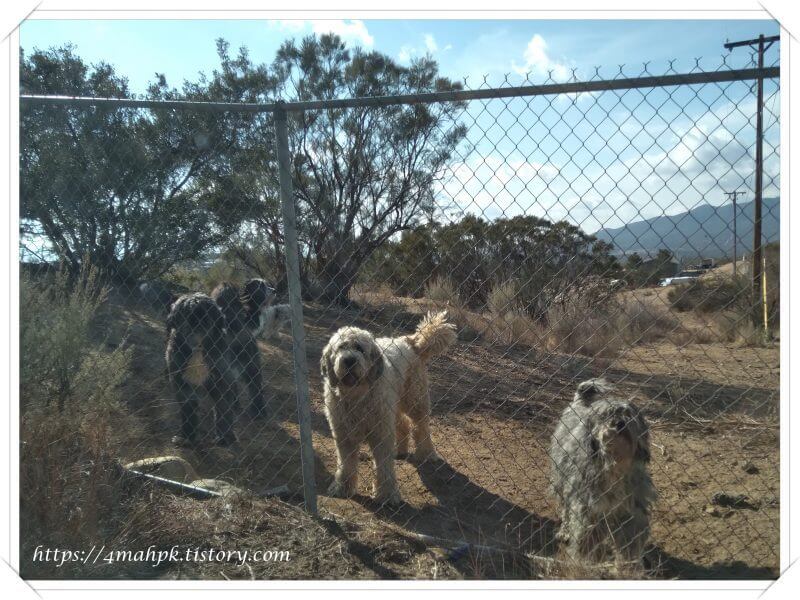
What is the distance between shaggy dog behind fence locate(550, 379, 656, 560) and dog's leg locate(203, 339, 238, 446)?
11.1 feet

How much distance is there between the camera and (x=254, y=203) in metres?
8.52

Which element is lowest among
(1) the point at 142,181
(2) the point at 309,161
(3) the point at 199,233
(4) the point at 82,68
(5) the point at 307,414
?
(5) the point at 307,414

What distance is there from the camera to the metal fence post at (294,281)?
3412 millimetres

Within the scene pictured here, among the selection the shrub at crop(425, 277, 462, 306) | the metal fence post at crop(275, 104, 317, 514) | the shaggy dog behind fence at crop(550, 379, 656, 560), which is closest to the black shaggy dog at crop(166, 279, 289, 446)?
the metal fence post at crop(275, 104, 317, 514)

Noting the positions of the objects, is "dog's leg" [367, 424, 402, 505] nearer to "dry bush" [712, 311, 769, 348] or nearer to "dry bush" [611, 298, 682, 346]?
"dry bush" [611, 298, 682, 346]

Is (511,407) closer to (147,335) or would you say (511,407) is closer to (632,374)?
(632,374)

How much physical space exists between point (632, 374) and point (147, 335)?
7394 mm

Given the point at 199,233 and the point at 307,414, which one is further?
the point at 199,233

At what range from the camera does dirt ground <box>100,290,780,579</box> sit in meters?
3.52

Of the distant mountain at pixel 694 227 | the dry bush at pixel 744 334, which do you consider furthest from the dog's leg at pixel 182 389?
the dry bush at pixel 744 334

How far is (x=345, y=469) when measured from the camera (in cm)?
473

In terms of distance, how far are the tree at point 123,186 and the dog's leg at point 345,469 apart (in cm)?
448

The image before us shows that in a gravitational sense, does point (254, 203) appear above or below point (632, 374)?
above

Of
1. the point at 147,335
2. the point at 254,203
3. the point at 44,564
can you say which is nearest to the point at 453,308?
the point at 254,203
